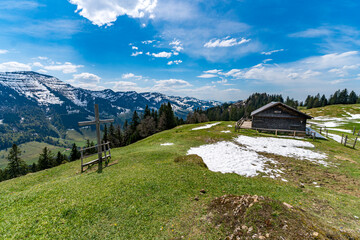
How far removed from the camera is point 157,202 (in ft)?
27.0

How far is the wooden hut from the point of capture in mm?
34219

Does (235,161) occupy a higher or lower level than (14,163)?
higher

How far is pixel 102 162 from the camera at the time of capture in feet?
52.2

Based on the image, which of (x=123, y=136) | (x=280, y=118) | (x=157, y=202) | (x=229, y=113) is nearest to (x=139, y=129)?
(x=123, y=136)

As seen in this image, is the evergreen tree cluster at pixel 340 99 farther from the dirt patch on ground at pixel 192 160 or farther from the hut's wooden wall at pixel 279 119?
the dirt patch on ground at pixel 192 160

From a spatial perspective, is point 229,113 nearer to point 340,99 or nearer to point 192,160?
point 340,99

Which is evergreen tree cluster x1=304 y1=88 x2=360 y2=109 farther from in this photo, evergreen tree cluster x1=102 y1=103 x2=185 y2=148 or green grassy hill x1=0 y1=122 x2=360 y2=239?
green grassy hill x1=0 y1=122 x2=360 y2=239

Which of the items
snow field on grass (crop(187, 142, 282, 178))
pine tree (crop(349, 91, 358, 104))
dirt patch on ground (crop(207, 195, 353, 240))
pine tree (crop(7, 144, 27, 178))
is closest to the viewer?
dirt patch on ground (crop(207, 195, 353, 240))

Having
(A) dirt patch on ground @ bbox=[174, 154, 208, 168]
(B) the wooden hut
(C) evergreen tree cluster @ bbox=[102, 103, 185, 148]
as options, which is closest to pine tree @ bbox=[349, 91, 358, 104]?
(B) the wooden hut

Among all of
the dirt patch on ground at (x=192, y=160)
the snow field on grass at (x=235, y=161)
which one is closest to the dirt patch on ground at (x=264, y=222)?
the snow field on grass at (x=235, y=161)

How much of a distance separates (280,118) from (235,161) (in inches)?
1085

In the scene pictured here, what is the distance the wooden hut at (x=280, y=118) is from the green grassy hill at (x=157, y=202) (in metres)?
23.7

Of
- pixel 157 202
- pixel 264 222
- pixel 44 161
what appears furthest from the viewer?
pixel 44 161

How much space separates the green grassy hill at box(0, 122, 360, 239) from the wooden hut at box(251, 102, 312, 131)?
77.7 ft
